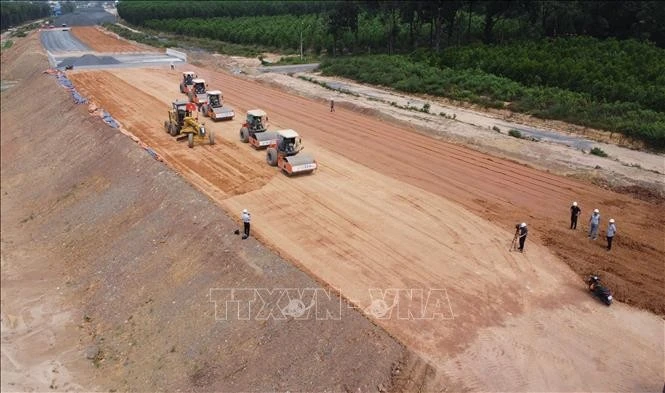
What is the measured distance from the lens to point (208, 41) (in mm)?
96062

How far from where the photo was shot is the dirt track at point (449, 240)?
50.0ft

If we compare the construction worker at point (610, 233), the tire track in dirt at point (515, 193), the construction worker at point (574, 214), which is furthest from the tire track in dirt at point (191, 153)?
the construction worker at point (610, 233)

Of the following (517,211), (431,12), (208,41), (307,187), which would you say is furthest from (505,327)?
(208,41)

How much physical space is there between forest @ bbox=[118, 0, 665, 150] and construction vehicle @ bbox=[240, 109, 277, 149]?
18.3m

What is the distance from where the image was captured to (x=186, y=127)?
33125 mm

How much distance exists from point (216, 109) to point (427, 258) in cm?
2297

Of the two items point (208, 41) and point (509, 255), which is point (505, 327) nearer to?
point (509, 255)

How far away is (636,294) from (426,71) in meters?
36.3

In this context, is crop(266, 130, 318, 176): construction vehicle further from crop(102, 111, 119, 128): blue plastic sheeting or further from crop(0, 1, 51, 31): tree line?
crop(0, 1, 51, 31): tree line

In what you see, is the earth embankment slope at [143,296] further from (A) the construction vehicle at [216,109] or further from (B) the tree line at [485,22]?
(B) the tree line at [485,22]

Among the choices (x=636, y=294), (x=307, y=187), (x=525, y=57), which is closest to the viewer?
(x=636, y=294)

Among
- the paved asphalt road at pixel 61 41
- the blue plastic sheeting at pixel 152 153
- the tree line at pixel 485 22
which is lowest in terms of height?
the paved asphalt road at pixel 61 41

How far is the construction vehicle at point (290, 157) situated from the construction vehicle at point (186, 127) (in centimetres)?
643

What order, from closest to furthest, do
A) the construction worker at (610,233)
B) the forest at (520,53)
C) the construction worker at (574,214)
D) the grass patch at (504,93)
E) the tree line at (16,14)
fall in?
the construction worker at (610,233)
the construction worker at (574,214)
the grass patch at (504,93)
the forest at (520,53)
the tree line at (16,14)
